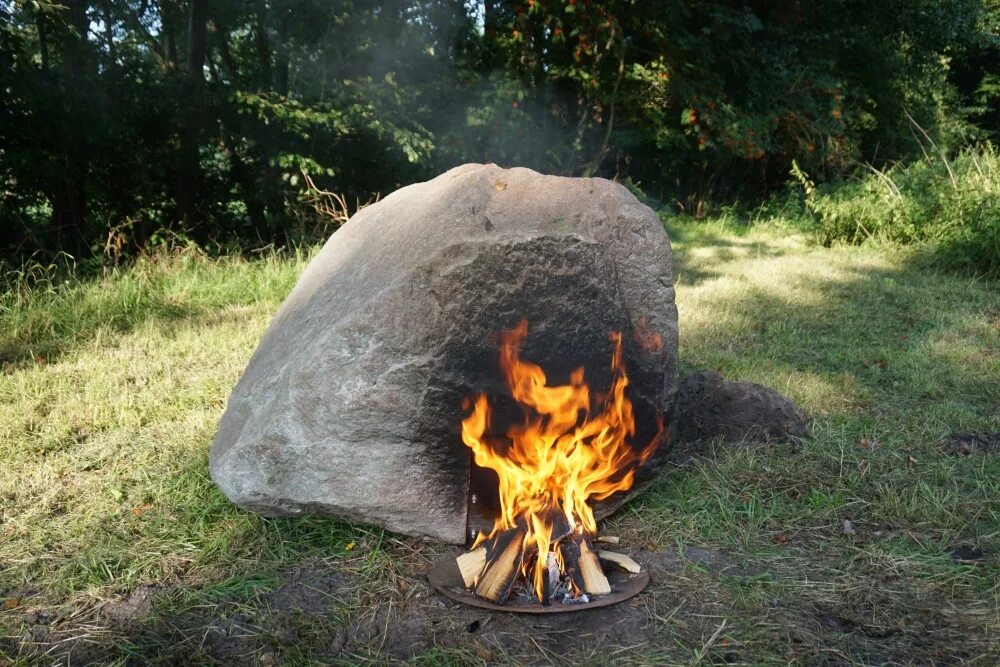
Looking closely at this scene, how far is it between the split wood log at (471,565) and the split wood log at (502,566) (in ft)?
0.08

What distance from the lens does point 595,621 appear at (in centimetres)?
237

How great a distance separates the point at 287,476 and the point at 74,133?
6001mm

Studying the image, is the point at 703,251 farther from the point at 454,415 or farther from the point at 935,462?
the point at 454,415

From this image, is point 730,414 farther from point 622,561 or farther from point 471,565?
point 471,565

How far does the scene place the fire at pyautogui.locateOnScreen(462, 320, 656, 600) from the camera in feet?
8.61

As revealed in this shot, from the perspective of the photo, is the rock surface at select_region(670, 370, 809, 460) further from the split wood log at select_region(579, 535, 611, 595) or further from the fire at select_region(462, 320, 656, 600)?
the split wood log at select_region(579, 535, 611, 595)

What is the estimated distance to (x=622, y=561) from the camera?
2.64 metres

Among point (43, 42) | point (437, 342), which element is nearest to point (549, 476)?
point (437, 342)

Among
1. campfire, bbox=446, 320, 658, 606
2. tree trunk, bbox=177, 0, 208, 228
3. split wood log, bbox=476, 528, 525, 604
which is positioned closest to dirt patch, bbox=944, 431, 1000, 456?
campfire, bbox=446, 320, 658, 606

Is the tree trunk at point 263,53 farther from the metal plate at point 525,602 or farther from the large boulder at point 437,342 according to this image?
the metal plate at point 525,602

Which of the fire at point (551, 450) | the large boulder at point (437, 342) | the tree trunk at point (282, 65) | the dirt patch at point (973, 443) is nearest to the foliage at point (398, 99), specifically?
the tree trunk at point (282, 65)

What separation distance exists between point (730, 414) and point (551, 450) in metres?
1.27

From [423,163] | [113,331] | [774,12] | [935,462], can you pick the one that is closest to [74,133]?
[113,331]

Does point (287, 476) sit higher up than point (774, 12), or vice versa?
point (774, 12)
